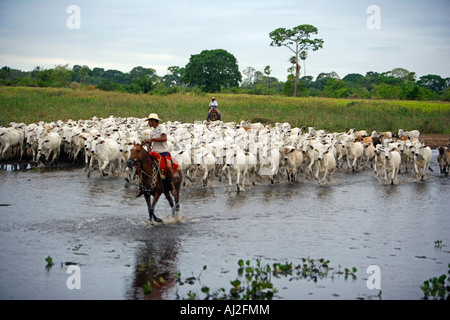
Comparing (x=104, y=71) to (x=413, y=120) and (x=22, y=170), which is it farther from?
(x=22, y=170)

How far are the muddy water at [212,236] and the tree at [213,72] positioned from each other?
52.3 meters

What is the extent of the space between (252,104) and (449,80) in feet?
186

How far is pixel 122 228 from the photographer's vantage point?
41.0 feet

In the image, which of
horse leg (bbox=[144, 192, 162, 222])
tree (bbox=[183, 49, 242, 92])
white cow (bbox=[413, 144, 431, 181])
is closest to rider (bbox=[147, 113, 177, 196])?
horse leg (bbox=[144, 192, 162, 222])

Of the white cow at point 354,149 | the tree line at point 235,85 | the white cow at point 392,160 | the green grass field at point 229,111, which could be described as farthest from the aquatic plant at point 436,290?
A: the tree line at point 235,85

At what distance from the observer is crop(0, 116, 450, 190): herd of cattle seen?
59.6 feet

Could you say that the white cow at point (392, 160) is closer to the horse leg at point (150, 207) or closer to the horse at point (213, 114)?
the horse leg at point (150, 207)

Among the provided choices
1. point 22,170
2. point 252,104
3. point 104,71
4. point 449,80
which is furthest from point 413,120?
point 104,71

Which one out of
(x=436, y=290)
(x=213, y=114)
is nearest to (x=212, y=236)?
(x=436, y=290)

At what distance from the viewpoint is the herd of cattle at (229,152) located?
18.2m

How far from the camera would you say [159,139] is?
1212 cm

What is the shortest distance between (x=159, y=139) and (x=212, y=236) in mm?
2316

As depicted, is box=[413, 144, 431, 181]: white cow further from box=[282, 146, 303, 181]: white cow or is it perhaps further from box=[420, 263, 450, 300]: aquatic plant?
box=[420, 263, 450, 300]: aquatic plant

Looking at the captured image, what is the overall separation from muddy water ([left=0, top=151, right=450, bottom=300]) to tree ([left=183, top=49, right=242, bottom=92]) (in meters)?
52.3
